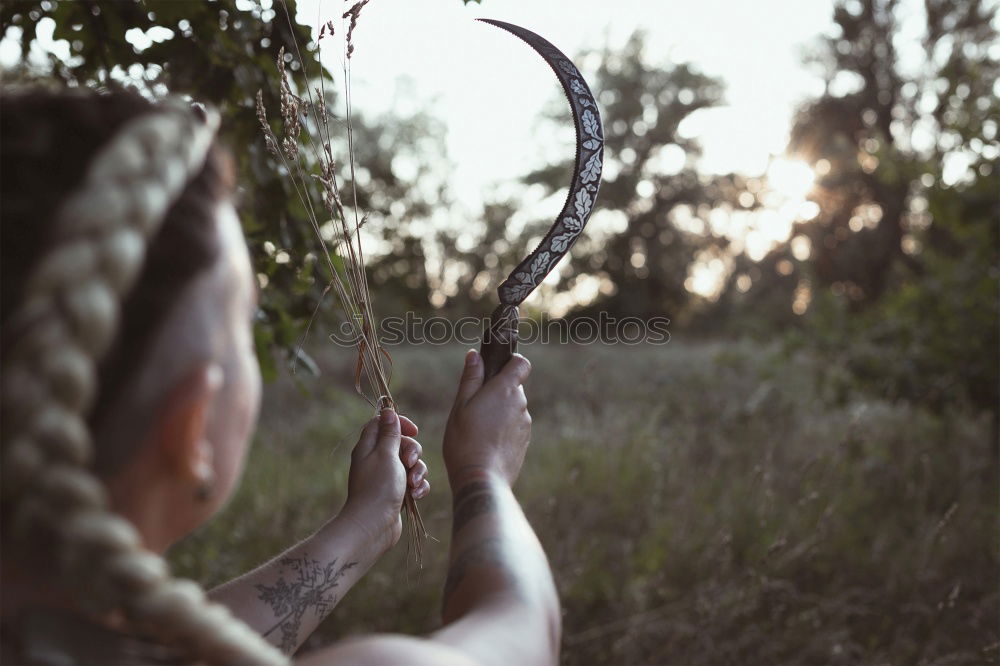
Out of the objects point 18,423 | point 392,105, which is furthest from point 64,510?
point 392,105

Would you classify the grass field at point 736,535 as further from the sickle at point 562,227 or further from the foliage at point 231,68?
the sickle at point 562,227

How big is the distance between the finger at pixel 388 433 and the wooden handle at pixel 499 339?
0.96 feet

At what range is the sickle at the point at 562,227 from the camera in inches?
69.0

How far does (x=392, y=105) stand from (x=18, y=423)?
23.1 m

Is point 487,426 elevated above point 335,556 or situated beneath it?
elevated above

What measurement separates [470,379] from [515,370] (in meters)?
0.11

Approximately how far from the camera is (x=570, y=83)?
5.96 ft

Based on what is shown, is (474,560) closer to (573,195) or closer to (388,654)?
(388,654)

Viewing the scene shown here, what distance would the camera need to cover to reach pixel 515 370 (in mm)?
1766

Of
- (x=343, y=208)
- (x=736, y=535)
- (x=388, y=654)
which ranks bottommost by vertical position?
(x=736, y=535)

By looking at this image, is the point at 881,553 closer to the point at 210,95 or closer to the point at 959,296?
the point at 959,296

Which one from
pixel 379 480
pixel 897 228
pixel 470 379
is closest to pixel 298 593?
pixel 379 480

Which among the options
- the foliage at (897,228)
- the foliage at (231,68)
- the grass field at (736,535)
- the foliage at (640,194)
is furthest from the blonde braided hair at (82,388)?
the foliage at (640,194)

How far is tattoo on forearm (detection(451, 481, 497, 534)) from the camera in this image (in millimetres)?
1467
